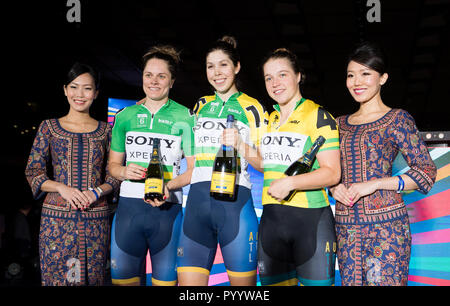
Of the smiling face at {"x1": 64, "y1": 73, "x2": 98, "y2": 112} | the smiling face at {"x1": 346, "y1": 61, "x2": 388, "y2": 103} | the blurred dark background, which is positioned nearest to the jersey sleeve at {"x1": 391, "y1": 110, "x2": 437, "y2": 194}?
the smiling face at {"x1": 346, "y1": 61, "x2": 388, "y2": 103}

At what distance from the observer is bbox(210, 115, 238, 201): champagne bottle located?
204cm

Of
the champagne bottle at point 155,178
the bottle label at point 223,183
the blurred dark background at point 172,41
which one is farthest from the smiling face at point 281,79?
the blurred dark background at point 172,41

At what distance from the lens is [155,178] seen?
2.16 meters

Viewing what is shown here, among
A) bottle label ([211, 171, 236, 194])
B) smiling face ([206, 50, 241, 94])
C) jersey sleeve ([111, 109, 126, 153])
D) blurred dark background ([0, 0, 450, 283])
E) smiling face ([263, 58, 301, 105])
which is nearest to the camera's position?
bottle label ([211, 171, 236, 194])

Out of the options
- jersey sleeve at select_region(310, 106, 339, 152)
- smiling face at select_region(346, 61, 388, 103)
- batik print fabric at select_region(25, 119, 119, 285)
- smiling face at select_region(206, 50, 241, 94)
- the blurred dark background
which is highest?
the blurred dark background

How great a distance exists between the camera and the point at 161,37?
6641 millimetres

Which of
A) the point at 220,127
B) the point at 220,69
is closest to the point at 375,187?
the point at 220,127

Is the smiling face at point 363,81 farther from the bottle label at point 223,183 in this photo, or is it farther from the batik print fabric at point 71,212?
the batik print fabric at point 71,212

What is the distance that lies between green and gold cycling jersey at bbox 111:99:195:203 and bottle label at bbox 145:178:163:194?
20 cm

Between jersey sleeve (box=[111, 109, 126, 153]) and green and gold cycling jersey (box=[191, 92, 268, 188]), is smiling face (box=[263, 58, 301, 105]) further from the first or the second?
jersey sleeve (box=[111, 109, 126, 153])

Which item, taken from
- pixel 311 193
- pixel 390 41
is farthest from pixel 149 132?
pixel 390 41

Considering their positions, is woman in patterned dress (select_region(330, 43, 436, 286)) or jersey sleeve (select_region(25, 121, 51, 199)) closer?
woman in patterned dress (select_region(330, 43, 436, 286))

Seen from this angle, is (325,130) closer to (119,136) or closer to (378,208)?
(378,208)

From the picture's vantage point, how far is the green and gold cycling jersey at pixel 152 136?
92.9 inches
